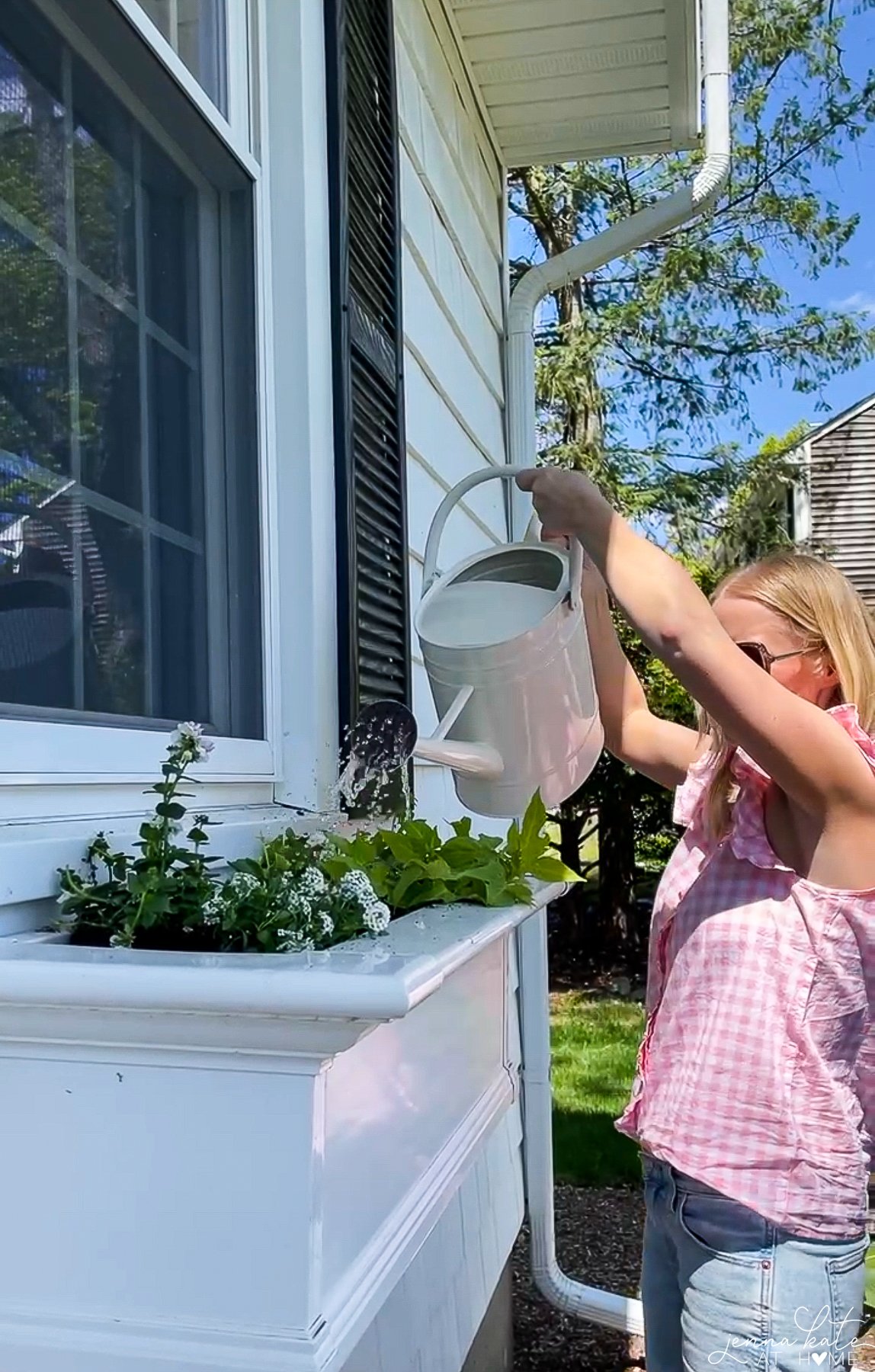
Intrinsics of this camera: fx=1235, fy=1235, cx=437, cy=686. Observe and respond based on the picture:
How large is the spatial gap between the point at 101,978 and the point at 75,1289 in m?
0.23

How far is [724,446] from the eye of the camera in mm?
9070

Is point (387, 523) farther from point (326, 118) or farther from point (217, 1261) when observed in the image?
point (217, 1261)

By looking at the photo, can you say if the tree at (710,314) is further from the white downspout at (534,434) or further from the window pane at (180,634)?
the window pane at (180,634)

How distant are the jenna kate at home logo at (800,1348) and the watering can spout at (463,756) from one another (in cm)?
62

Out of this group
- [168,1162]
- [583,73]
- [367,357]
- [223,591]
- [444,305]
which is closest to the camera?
[168,1162]

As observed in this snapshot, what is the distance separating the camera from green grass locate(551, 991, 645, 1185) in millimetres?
3941

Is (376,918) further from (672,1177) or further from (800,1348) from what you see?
(800,1348)

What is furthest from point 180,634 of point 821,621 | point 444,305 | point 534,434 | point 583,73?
point 583,73

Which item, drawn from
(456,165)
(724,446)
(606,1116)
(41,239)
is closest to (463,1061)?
(41,239)

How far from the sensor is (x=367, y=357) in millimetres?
1679

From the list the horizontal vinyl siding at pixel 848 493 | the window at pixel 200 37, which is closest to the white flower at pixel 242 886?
the window at pixel 200 37

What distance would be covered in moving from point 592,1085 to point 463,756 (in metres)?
3.94

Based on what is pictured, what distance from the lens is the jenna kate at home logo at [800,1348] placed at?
1.23 m

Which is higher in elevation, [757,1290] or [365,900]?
[365,900]
